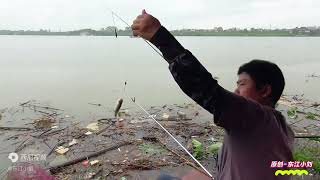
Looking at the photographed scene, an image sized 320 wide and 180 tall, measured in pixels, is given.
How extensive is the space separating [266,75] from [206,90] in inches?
15.3

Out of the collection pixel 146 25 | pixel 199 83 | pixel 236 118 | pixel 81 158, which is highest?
pixel 146 25

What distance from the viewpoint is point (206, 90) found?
1349 mm

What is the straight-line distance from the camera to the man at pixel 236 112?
4.37ft

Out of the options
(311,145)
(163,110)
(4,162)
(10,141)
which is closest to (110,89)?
(163,110)

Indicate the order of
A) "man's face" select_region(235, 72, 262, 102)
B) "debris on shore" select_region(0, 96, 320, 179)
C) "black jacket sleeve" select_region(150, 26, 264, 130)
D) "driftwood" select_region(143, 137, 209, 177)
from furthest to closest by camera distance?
"debris on shore" select_region(0, 96, 320, 179) → "driftwood" select_region(143, 137, 209, 177) → "man's face" select_region(235, 72, 262, 102) → "black jacket sleeve" select_region(150, 26, 264, 130)

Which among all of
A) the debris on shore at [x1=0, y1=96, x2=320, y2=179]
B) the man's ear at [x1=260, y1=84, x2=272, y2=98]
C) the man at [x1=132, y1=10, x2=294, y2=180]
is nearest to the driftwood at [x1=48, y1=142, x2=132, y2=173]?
the debris on shore at [x1=0, y1=96, x2=320, y2=179]

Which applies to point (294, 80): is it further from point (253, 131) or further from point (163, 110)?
point (253, 131)

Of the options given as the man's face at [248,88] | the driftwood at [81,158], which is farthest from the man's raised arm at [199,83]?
the driftwood at [81,158]

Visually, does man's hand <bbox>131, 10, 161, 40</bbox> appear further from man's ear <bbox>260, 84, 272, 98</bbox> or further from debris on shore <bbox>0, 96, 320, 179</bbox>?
debris on shore <bbox>0, 96, 320, 179</bbox>

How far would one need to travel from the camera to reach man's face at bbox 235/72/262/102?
159 cm

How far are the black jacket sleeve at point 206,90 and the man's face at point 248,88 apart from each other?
0.20 meters

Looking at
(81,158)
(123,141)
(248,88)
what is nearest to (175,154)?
(123,141)

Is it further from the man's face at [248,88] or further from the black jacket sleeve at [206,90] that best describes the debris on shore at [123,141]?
the black jacket sleeve at [206,90]

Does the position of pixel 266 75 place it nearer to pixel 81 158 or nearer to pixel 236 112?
pixel 236 112
